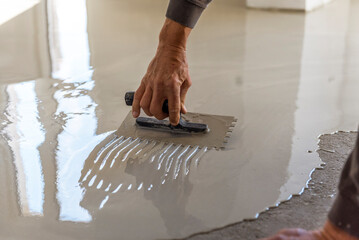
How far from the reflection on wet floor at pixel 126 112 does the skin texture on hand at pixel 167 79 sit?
201mm

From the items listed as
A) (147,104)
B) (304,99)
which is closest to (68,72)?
(147,104)

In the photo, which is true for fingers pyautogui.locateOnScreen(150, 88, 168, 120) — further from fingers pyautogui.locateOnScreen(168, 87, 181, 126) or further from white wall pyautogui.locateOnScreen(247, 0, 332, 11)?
white wall pyautogui.locateOnScreen(247, 0, 332, 11)

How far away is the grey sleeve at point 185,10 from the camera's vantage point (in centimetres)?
174

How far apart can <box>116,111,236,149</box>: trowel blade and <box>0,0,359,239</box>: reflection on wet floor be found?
36mm

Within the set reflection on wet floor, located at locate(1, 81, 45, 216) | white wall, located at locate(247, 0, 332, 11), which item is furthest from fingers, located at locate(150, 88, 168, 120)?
white wall, located at locate(247, 0, 332, 11)

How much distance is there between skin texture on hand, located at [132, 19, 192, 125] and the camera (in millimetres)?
1739

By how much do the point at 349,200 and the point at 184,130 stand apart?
97 centimetres

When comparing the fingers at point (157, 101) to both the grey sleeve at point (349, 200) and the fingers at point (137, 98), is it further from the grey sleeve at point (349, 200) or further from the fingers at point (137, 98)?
the grey sleeve at point (349, 200)

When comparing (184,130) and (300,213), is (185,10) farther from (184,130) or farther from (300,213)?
(300,213)

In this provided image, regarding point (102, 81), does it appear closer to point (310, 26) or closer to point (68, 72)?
point (68, 72)

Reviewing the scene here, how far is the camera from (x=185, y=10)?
175 cm

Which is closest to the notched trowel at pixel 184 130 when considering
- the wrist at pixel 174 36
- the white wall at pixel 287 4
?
the wrist at pixel 174 36

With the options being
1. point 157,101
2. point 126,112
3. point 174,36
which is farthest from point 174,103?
point 126,112

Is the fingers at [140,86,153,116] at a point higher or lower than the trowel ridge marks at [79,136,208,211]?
higher
